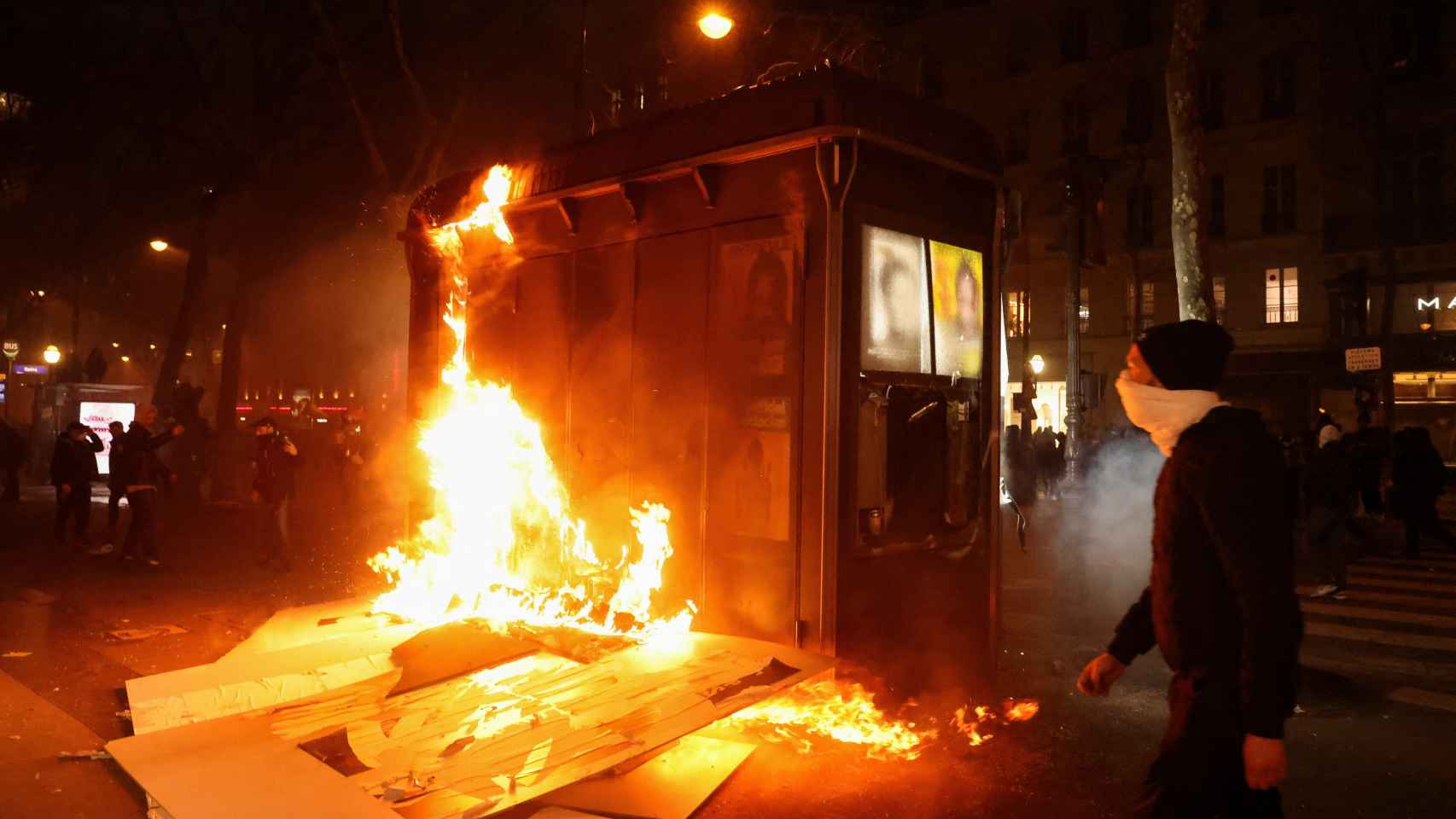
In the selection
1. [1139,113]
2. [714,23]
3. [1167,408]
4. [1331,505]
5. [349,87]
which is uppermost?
[1139,113]

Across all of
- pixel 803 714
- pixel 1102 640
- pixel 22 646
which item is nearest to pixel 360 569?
pixel 22 646

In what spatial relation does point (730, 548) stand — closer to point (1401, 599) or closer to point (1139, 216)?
point (1401, 599)

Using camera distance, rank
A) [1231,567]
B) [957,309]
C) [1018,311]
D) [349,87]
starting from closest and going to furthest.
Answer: [1231,567] → [957,309] → [349,87] → [1018,311]

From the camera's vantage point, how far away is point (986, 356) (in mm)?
6555

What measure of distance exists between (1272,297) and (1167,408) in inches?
1303

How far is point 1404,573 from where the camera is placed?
39.5ft

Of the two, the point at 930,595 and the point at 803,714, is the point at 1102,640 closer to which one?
the point at 930,595

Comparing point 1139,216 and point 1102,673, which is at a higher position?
point 1139,216

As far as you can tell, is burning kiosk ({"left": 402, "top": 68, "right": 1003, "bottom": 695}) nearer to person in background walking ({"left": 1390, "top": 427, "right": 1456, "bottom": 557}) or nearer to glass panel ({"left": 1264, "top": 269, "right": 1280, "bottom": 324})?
person in background walking ({"left": 1390, "top": 427, "right": 1456, "bottom": 557})

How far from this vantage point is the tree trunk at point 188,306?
18906 mm

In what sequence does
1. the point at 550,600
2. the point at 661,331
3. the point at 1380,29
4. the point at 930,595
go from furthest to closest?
the point at 1380,29 < the point at 550,600 < the point at 661,331 < the point at 930,595

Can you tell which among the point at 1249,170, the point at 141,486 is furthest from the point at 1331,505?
the point at 1249,170

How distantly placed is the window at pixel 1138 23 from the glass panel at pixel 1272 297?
9651 millimetres

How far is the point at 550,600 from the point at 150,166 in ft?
55.3
